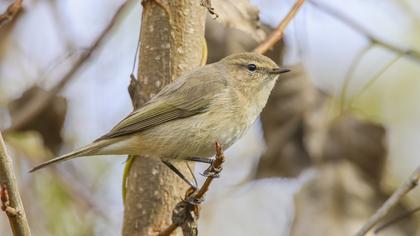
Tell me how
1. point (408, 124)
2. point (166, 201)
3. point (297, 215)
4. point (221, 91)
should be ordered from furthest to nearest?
1. point (408, 124)
2. point (297, 215)
3. point (221, 91)
4. point (166, 201)

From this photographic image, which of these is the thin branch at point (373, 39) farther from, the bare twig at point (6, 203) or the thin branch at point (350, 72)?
the bare twig at point (6, 203)

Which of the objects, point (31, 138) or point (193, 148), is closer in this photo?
point (193, 148)

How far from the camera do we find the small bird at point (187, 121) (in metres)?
3.62

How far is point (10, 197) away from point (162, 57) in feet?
5.33

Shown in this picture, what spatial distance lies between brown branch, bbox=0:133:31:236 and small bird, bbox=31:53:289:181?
3.97 ft

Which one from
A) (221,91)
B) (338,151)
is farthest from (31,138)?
(338,151)

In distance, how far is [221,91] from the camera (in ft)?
13.0

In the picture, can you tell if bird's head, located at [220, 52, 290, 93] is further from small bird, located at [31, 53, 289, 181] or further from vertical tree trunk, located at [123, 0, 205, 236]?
vertical tree trunk, located at [123, 0, 205, 236]

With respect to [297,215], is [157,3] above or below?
above

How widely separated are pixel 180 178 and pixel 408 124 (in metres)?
3.19

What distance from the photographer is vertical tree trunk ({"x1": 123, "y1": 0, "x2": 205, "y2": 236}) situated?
356 cm

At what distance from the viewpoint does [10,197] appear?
86.6 inches

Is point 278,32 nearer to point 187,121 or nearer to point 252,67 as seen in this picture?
point 252,67

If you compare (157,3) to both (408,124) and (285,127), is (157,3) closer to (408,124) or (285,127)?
(285,127)
